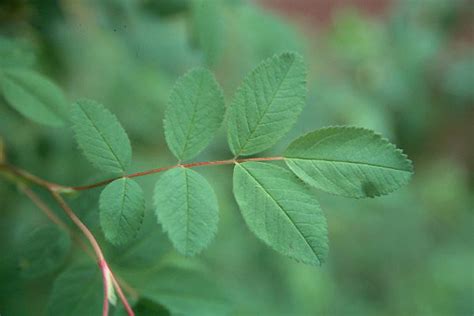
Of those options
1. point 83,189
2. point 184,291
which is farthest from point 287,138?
point 83,189

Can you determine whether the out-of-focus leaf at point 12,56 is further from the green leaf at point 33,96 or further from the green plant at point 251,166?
the green plant at point 251,166

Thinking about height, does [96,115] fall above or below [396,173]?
below

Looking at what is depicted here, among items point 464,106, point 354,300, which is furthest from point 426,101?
point 354,300

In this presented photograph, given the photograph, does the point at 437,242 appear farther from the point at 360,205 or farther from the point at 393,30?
the point at 393,30

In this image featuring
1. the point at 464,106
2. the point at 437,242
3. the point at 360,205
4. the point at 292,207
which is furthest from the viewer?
the point at 464,106

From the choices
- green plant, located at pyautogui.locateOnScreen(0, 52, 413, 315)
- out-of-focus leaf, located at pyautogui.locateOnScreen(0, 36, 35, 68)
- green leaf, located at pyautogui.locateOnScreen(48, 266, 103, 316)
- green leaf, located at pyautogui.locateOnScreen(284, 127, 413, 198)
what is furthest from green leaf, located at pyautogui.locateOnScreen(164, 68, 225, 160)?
out-of-focus leaf, located at pyautogui.locateOnScreen(0, 36, 35, 68)

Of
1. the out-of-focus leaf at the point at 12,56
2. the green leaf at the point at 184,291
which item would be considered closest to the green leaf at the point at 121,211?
the green leaf at the point at 184,291

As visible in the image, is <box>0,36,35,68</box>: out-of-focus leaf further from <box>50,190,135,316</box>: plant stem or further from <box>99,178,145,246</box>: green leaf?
<box>99,178,145,246</box>: green leaf
